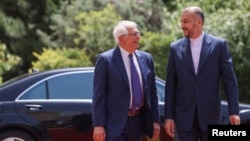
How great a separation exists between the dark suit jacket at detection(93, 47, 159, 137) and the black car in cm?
222

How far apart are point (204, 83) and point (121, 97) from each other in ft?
2.35

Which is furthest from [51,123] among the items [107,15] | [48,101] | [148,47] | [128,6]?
[128,6]

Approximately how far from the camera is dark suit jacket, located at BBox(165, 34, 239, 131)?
17.7 ft

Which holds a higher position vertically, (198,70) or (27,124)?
(198,70)

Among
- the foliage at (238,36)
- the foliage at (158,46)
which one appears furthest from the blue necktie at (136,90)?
the foliage at (158,46)

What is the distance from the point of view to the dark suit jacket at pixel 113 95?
5320mm

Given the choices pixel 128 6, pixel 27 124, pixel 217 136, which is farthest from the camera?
pixel 128 6

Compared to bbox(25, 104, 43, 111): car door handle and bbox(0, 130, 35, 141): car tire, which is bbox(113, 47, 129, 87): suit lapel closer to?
bbox(25, 104, 43, 111): car door handle

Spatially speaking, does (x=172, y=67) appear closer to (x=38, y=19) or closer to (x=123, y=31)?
(x=123, y=31)

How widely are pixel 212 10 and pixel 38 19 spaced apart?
715cm

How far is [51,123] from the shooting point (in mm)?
7645

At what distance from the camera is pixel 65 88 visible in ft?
25.8

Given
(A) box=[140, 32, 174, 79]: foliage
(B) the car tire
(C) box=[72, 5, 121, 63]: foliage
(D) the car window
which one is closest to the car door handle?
(D) the car window

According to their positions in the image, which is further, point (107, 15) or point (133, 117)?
point (107, 15)
